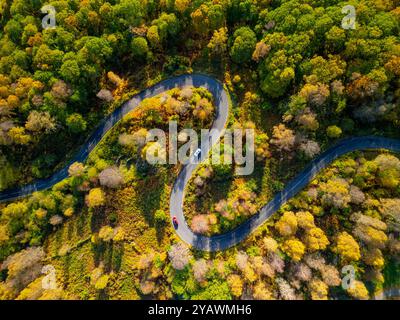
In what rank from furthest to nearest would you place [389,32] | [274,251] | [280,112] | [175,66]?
1. [175,66]
2. [280,112]
3. [274,251]
4. [389,32]

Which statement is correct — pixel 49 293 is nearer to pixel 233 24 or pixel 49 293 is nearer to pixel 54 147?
pixel 54 147

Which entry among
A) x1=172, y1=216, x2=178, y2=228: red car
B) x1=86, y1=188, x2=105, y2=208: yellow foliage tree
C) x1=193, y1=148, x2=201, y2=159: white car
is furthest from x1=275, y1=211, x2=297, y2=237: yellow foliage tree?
x1=86, y1=188, x2=105, y2=208: yellow foliage tree

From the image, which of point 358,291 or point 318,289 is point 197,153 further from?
point 358,291

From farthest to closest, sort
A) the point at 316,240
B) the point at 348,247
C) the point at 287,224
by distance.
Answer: the point at 287,224 < the point at 316,240 < the point at 348,247

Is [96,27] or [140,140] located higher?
[96,27]

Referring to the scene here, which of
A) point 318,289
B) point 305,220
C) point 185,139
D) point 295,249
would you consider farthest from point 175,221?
point 318,289

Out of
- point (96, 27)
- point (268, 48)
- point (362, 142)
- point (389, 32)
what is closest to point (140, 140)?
point (96, 27)

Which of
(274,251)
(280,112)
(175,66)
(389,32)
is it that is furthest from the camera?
(175,66)
